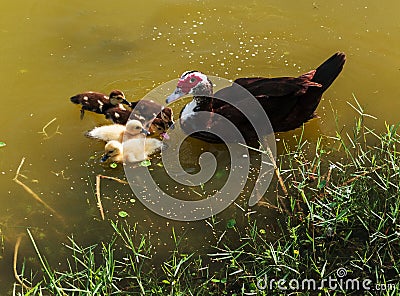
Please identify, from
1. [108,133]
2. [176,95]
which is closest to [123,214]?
[108,133]

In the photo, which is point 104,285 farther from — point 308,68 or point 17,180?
point 308,68

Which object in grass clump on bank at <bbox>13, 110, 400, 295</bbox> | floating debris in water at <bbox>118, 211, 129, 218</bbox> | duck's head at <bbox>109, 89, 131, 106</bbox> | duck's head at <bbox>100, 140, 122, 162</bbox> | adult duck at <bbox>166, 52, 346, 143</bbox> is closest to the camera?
grass clump on bank at <bbox>13, 110, 400, 295</bbox>

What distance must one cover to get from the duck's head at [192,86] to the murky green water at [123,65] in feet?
1.26

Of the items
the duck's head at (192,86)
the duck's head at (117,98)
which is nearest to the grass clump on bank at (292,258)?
the duck's head at (117,98)

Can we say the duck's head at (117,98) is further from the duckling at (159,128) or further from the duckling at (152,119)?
the duckling at (159,128)

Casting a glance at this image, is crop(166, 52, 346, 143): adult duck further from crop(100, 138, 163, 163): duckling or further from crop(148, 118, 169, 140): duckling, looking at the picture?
crop(100, 138, 163, 163): duckling

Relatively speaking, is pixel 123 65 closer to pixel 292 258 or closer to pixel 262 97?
pixel 262 97

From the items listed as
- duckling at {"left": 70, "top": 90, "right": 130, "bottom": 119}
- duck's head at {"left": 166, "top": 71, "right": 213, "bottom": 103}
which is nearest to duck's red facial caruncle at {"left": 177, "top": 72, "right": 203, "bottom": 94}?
duck's head at {"left": 166, "top": 71, "right": 213, "bottom": 103}

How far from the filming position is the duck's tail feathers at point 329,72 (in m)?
4.31

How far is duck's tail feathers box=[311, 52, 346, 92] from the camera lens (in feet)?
14.1

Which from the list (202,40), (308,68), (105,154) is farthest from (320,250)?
(202,40)

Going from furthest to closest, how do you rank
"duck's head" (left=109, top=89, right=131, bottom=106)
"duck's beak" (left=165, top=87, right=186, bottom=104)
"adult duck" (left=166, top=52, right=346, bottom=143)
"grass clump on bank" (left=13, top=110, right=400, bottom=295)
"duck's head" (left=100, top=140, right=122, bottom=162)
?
"duck's beak" (left=165, top=87, right=186, bottom=104)
"duck's head" (left=109, top=89, right=131, bottom=106)
"adult duck" (left=166, top=52, right=346, bottom=143)
"duck's head" (left=100, top=140, right=122, bottom=162)
"grass clump on bank" (left=13, top=110, right=400, bottom=295)

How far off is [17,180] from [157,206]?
97 centimetres

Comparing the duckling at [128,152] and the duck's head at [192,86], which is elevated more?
the duck's head at [192,86]
